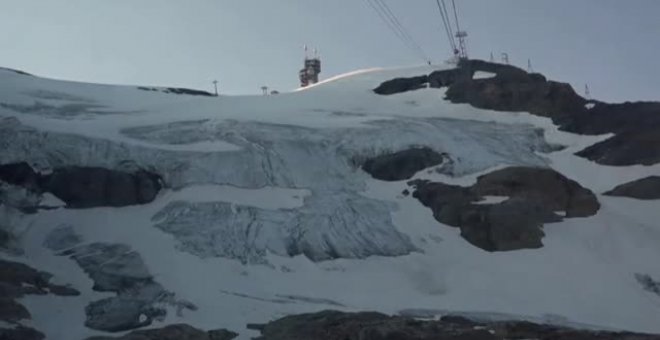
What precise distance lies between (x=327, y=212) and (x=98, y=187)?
31.5ft

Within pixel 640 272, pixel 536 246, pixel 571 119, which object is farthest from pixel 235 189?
pixel 571 119

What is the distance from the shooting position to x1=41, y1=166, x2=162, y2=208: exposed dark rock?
37906mm

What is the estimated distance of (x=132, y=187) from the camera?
1529 inches

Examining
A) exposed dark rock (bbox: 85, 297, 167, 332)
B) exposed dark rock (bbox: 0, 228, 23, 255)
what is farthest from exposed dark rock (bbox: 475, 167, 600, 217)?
exposed dark rock (bbox: 0, 228, 23, 255)

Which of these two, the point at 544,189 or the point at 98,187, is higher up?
the point at 98,187

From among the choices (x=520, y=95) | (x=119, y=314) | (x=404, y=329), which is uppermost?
(x=520, y=95)

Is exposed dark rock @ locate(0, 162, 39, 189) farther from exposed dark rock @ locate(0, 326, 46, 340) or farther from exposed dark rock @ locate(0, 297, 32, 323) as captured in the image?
exposed dark rock @ locate(0, 326, 46, 340)

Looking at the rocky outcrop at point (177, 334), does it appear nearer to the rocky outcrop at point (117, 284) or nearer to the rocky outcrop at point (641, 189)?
the rocky outcrop at point (117, 284)

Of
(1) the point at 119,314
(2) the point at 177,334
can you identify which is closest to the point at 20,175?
(1) the point at 119,314

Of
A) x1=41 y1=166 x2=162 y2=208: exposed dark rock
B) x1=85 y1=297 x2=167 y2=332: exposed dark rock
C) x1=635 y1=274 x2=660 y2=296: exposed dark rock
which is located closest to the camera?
x1=85 y1=297 x2=167 y2=332: exposed dark rock

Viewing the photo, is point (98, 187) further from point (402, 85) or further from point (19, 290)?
point (402, 85)

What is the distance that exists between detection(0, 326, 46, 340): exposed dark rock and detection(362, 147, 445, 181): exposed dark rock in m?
19.8

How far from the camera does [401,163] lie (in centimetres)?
4344

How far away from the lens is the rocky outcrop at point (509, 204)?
3647 centimetres
